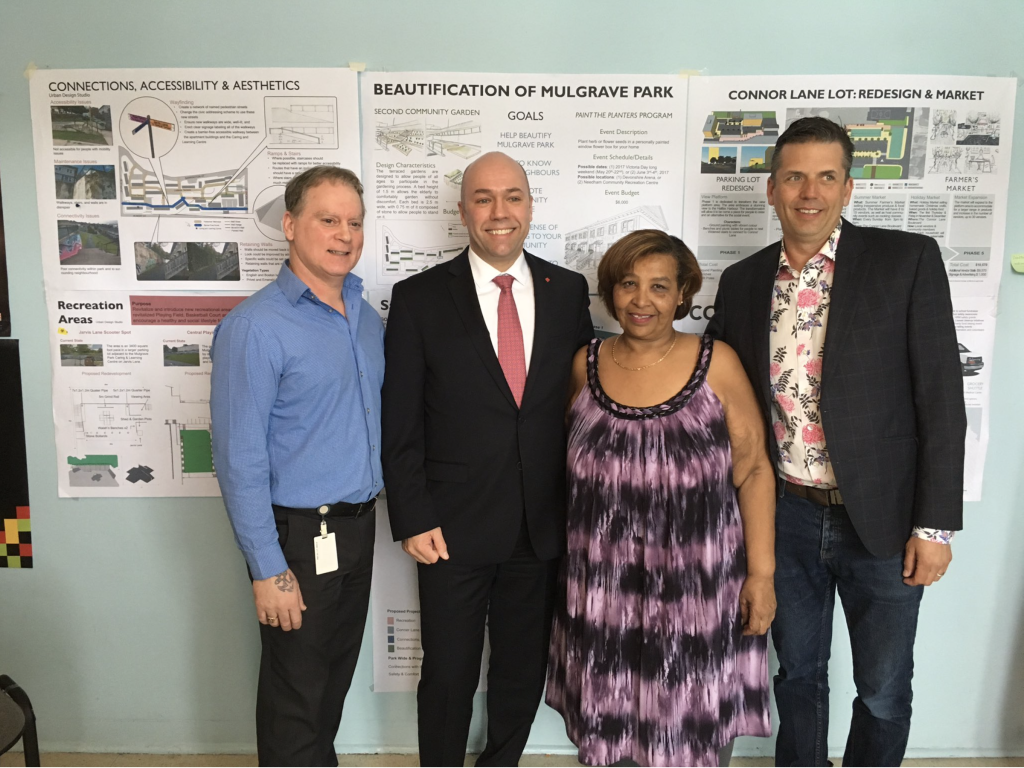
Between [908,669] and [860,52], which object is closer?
[908,669]

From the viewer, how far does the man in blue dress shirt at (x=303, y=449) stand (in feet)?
5.05

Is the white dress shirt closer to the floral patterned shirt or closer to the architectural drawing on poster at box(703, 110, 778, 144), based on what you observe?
the floral patterned shirt

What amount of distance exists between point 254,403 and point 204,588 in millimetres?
1142

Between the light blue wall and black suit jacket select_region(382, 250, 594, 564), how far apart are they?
35.2 inches

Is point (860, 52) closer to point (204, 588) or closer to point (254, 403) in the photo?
point (254, 403)

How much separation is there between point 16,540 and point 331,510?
56.7 inches

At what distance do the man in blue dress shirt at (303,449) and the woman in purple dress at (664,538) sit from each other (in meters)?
0.61

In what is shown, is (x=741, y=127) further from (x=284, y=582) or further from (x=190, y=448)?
(x=190, y=448)

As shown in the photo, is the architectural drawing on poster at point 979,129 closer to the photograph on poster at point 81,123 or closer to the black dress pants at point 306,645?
the black dress pants at point 306,645

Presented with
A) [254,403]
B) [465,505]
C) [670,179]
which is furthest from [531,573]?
[670,179]

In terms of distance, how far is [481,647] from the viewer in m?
1.91

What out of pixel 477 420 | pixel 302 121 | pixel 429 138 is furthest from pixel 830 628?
pixel 302 121

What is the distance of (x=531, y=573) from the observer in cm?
186

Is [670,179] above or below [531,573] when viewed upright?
above
